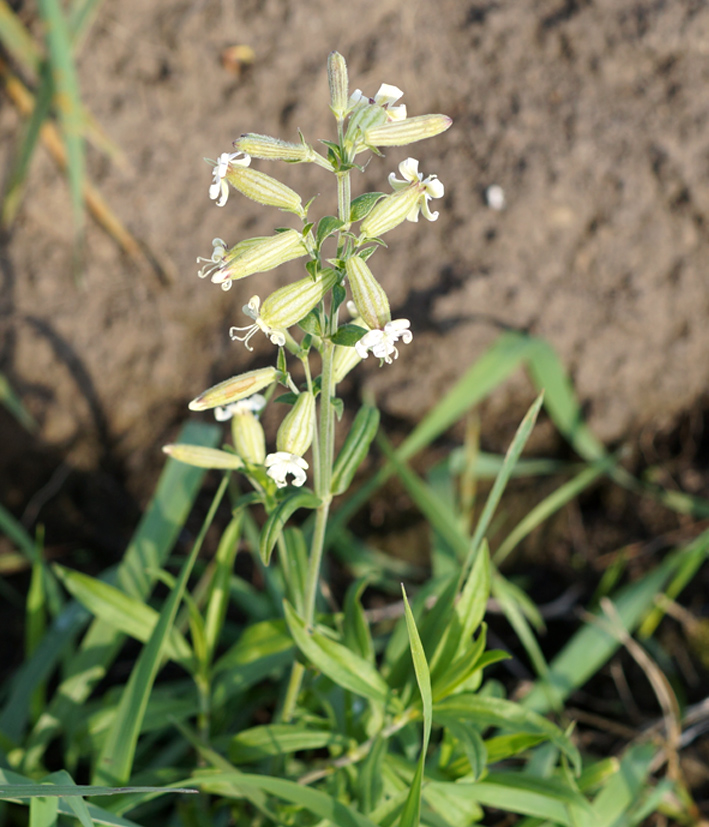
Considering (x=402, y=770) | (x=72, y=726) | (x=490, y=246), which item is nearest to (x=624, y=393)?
(x=490, y=246)

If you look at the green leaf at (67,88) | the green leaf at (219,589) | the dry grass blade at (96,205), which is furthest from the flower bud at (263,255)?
the dry grass blade at (96,205)

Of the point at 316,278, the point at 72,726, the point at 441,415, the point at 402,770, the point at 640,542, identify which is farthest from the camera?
the point at 640,542

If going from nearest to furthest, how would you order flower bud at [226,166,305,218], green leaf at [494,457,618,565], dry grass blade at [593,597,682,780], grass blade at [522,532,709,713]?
flower bud at [226,166,305,218] → dry grass blade at [593,597,682,780] → grass blade at [522,532,709,713] → green leaf at [494,457,618,565]

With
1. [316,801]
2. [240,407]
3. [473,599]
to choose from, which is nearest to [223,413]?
[240,407]

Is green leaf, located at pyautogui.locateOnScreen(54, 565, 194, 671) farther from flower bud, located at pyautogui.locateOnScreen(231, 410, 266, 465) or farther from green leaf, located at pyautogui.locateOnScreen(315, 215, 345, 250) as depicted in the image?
green leaf, located at pyautogui.locateOnScreen(315, 215, 345, 250)

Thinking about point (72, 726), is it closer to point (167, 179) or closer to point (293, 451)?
point (293, 451)

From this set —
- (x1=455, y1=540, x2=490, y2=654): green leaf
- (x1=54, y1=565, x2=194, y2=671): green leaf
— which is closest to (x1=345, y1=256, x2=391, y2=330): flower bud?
(x1=455, y1=540, x2=490, y2=654): green leaf

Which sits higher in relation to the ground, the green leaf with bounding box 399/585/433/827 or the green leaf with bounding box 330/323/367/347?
the green leaf with bounding box 330/323/367/347
